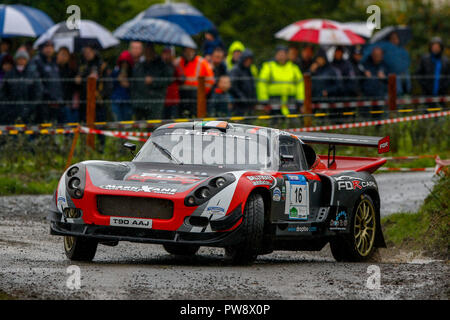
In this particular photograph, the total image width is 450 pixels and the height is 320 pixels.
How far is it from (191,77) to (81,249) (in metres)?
10.5

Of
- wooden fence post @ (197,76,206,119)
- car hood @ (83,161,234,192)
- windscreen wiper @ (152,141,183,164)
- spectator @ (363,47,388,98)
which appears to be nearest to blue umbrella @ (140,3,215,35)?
spectator @ (363,47,388,98)

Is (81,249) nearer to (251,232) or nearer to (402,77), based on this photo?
(251,232)

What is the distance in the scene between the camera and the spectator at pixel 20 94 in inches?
772

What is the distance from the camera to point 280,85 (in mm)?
21781

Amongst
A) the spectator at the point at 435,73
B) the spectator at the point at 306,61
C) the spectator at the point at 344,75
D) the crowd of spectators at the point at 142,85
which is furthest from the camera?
the spectator at the point at 435,73

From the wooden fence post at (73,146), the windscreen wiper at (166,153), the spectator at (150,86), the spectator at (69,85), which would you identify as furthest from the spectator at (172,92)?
the windscreen wiper at (166,153)

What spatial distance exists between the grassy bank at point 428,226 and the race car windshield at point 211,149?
2818 mm

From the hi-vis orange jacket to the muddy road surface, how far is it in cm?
834

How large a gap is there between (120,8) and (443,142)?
1728 centimetres

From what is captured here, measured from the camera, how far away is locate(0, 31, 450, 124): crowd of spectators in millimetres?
19906

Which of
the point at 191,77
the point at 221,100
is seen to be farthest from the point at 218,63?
the point at 221,100

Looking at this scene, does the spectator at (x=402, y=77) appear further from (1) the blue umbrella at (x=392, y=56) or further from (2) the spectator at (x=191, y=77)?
(2) the spectator at (x=191, y=77)

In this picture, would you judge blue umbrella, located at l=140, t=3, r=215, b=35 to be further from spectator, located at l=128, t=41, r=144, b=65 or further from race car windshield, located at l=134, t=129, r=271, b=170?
race car windshield, located at l=134, t=129, r=271, b=170
